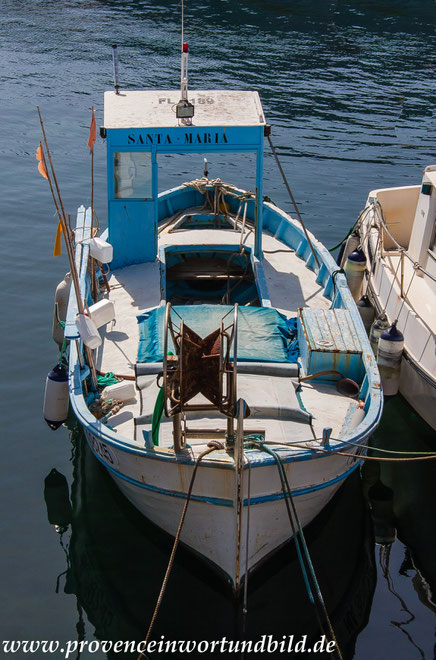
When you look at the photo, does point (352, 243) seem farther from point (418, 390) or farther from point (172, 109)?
point (172, 109)

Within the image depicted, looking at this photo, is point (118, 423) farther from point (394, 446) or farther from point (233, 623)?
point (394, 446)

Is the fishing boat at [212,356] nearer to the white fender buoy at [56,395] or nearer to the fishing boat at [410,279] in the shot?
the white fender buoy at [56,395]

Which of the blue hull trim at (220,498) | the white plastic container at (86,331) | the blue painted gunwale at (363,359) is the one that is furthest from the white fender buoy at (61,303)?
the blue hull trim at (220,498)

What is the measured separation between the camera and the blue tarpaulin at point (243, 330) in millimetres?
9367

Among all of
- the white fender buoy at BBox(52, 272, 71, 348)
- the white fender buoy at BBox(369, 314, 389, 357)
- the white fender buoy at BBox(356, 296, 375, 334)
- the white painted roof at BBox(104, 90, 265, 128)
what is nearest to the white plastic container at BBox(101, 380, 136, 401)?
the white fender buoy at BBox(52, 272, 71, 348)

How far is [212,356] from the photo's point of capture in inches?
273

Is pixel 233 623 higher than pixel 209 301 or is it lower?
lower

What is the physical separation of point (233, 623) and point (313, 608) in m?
0.97

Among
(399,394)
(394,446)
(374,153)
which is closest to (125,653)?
(394,446)

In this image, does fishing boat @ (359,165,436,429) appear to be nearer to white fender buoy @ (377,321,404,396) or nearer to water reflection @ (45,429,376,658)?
white fender buoy @ (377,321,404,396)

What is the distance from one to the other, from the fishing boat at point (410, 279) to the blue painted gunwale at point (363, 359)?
1.18 m

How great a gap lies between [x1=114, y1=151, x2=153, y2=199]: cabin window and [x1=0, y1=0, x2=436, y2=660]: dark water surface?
351cm

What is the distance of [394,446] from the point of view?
36.6ft

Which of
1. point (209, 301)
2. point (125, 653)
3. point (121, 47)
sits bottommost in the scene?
point (125, 653)
